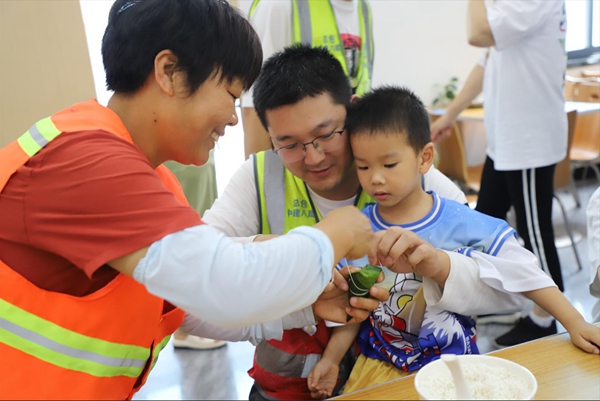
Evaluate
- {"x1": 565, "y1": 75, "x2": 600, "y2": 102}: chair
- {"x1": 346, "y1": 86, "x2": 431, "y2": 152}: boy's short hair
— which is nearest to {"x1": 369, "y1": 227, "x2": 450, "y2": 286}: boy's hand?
{"x1": 346, "y1": 86, "x2": 431, "y2": 152}: boy's short hair

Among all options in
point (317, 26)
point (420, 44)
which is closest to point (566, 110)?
point (420, 44)

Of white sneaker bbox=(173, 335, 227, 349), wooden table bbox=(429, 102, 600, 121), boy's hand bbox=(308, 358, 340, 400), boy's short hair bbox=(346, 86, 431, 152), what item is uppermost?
boy's short hair bbox=(346, 86, 431, 152)

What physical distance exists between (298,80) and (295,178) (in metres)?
0.26

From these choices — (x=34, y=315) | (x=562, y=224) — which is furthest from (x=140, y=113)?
(x=562, y=224)

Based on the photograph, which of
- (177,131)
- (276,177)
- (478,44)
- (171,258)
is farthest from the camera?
(478,44)

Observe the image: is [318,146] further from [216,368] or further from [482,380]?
[216,368]

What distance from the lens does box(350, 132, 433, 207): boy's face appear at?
1450 mm

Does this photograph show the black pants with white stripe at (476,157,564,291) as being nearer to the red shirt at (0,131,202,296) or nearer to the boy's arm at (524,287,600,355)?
the boy's arm at (524,287,600,355)

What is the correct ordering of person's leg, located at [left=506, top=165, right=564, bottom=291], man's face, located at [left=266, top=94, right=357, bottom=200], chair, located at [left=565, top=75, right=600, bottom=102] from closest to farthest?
man's face, located at [left=266, top=94, right=357, bottom=200] → person's leg, located at [left=506, top=165, right=564, bottom=291] → chair, located at [left=565, top=75, right=600, bottom=102]

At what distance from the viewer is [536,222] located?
2889mm

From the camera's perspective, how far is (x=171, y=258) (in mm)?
842

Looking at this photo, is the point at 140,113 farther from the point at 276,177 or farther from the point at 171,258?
the point at 276,177

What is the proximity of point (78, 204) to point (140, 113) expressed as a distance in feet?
0.92

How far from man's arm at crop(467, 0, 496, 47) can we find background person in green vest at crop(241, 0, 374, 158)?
60 cm
